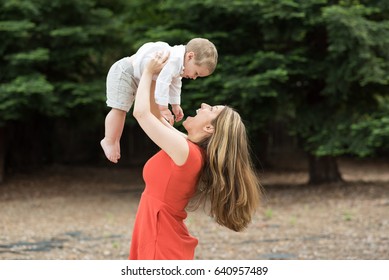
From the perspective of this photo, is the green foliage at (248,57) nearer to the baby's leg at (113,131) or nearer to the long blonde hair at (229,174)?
the baby's leg at (113,131)

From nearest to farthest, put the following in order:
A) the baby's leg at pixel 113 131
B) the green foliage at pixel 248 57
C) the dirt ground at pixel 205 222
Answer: the baby's leg at pixel 113 131
the dirt ground at pixel 205 222
the green foliage at pixel 248 57

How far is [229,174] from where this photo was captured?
2670 mm

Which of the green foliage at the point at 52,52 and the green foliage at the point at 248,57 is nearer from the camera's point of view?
the green foliage at the point at 248,57

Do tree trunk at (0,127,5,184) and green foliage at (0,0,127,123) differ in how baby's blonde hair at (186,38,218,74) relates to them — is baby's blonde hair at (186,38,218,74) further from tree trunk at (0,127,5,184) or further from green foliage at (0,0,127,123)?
tree trunk at (0,127,5,184)

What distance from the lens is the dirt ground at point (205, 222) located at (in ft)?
25.5

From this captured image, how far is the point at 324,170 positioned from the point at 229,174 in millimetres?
11804

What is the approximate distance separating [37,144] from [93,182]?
9.00 feet

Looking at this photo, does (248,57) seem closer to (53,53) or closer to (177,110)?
(53,53)

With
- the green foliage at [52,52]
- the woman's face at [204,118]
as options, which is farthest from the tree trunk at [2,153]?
the woman's face at [204,118]

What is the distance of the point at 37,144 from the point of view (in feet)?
58.9

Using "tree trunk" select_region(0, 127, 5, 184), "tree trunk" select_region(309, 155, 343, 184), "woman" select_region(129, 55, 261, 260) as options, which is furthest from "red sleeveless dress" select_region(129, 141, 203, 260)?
"tree trunk" select_region(0, 127, 5, 184)

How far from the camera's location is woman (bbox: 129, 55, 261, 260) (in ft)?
8.57

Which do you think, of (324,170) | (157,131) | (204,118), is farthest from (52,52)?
(157,131)

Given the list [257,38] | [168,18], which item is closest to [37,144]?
[168,18]
